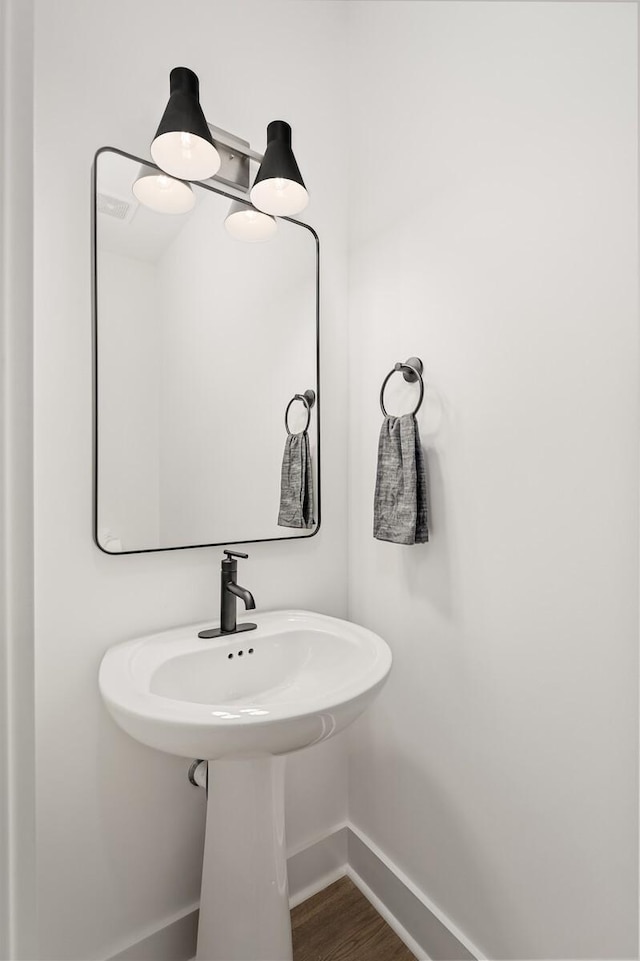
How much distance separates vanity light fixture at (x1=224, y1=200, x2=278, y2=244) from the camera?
50.8 inches

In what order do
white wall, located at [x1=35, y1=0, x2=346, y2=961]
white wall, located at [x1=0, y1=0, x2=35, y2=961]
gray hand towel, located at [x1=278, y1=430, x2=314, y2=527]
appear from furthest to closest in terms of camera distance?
1. gray hand towel, located at [x1=278, y1=430, x2=314, y2=527]
2. white wall, located at [x1=35, y1=0, x2=346, y2=961]
3. white wall, located at [x1=0, y1=0, x2=35, y2=961]

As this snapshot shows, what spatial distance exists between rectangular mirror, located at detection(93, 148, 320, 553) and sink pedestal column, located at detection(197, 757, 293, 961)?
56cm

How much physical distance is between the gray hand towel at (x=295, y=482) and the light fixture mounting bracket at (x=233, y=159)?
27.0 inches

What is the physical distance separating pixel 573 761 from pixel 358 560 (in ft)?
2.46

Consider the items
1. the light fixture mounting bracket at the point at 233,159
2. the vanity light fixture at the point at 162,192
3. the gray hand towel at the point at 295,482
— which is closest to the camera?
the vanity light fixture at the point at 162,192

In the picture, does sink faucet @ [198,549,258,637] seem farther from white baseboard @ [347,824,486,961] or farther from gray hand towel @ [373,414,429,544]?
white baseboard @ [347,824,486,961]

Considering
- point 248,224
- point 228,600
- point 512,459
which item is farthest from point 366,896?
point 248,224

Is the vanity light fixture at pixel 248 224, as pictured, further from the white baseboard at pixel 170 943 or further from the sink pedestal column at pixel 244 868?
the white baseboard at pixel 170 943

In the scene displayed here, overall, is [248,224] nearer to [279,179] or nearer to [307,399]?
[279,179]

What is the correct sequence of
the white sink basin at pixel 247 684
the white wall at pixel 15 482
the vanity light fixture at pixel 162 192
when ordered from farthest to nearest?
1. the vanity light fixture at pixel 162 192
2. the white sink basin at pixel 247 684
3. the white wall at pixel 15 482

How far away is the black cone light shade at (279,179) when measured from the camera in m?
1.18

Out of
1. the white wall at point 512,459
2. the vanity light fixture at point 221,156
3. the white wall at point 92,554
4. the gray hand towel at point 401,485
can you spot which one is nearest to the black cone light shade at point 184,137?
the vanity light fixture at point 221,156

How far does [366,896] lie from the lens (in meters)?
1.43

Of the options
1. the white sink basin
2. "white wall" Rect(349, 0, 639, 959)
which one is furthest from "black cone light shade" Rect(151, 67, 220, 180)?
the white sink basin
